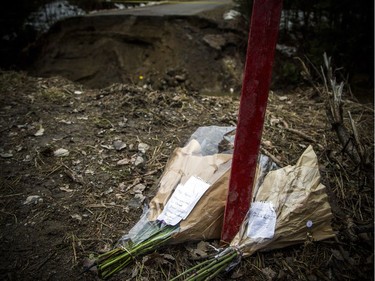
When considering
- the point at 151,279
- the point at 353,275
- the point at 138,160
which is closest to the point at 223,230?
the point at 151,279

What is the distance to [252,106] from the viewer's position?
1.21 metres

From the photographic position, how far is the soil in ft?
4.81

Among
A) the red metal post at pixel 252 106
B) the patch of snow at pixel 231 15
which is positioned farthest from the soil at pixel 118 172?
the patch of snow at pixel 231 15

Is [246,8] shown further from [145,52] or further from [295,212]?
[295,212]

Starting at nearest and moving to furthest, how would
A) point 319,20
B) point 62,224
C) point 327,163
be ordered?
point 62,224 → point 327,163 → point 319,20

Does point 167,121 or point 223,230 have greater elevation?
point 167,121

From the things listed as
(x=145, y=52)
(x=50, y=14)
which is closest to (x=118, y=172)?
(x=145, y=52)

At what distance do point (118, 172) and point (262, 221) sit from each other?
1.10 metres

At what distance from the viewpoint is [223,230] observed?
60.4 inches

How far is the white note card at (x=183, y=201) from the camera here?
4.95 feet

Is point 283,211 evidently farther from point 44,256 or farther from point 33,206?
point 33,206

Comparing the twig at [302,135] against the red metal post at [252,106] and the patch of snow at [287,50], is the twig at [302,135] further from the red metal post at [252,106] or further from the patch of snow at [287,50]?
the patch of snow at [287,50]

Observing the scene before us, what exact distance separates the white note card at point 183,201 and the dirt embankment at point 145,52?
2745mm

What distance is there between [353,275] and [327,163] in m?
0.84
